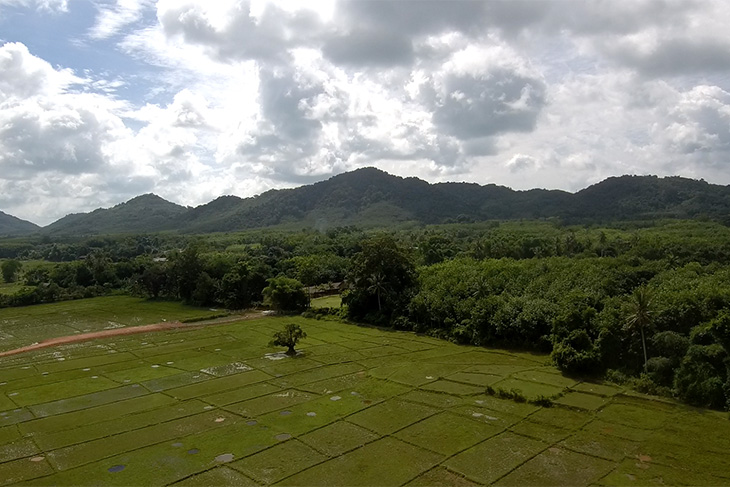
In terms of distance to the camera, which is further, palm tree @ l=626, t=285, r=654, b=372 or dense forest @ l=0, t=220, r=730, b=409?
palm tree @ l=626, t=285, r=654, b=372

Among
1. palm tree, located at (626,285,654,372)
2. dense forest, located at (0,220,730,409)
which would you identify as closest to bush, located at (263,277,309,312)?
dense forest, located at (0,220,730,409)

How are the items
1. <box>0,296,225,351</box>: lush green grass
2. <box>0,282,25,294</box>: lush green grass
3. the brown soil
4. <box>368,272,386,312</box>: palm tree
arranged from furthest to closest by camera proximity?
<box>0,282,25,294</box>: lush green grass → <box>368,272,386,312</box>: palm tree → <box>0,296,225,351</box>: lush green grass → the brown soil

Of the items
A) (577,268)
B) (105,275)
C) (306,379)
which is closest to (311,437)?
(306,379)

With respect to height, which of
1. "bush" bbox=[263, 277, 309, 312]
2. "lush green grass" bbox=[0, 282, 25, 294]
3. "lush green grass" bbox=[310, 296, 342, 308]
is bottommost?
"lush green grass" bbox=[0, 282, 25, 294]

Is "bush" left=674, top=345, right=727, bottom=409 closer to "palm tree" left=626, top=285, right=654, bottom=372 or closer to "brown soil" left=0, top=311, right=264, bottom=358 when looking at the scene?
"palm tree" left=626, top=285, right=654, bottom=372

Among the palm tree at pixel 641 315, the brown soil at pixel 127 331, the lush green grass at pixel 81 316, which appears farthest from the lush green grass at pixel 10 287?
the palm tree at pixel 641 315

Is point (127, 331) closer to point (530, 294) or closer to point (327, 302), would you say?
point (327, 302)

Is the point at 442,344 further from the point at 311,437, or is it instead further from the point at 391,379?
the point at 311,437
